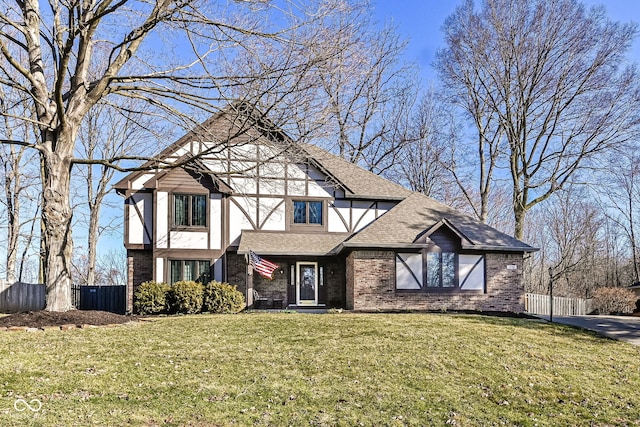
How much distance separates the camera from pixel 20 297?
23.0 metres

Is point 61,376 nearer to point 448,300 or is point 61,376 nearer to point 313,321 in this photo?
point 313,321

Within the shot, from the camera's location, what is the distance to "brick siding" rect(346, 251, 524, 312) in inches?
722

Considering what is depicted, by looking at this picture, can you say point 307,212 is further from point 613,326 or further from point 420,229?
point 613,326

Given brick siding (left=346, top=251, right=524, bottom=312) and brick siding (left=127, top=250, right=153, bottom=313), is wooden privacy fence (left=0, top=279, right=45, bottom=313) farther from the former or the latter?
brick siding (left=346, top=251, right=524, bottom=312)

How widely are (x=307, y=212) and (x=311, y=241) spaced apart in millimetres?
1315

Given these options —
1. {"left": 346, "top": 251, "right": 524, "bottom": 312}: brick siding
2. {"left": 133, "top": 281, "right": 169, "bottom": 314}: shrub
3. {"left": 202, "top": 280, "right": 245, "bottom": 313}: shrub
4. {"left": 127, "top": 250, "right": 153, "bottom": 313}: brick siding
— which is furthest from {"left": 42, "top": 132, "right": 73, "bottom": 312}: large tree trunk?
{"left": 346, "top": 251, "right": 524, "bottom": 312}: brick siding

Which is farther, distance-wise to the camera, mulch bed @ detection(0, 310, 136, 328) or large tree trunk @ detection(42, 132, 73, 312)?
large tree trunk @ detection(42, 132, 73, 312)

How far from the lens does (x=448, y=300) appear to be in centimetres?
1892

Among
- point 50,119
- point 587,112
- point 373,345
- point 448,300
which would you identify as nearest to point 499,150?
point 587,112

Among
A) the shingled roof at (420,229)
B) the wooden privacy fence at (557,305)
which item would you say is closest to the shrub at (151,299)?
the shingled roof at (420,229)

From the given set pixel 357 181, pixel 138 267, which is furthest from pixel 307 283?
pixel 138 267

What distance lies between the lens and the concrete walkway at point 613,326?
535 inches

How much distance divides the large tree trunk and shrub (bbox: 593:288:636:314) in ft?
65.4

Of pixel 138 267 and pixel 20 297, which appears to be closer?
pixel 138 267
